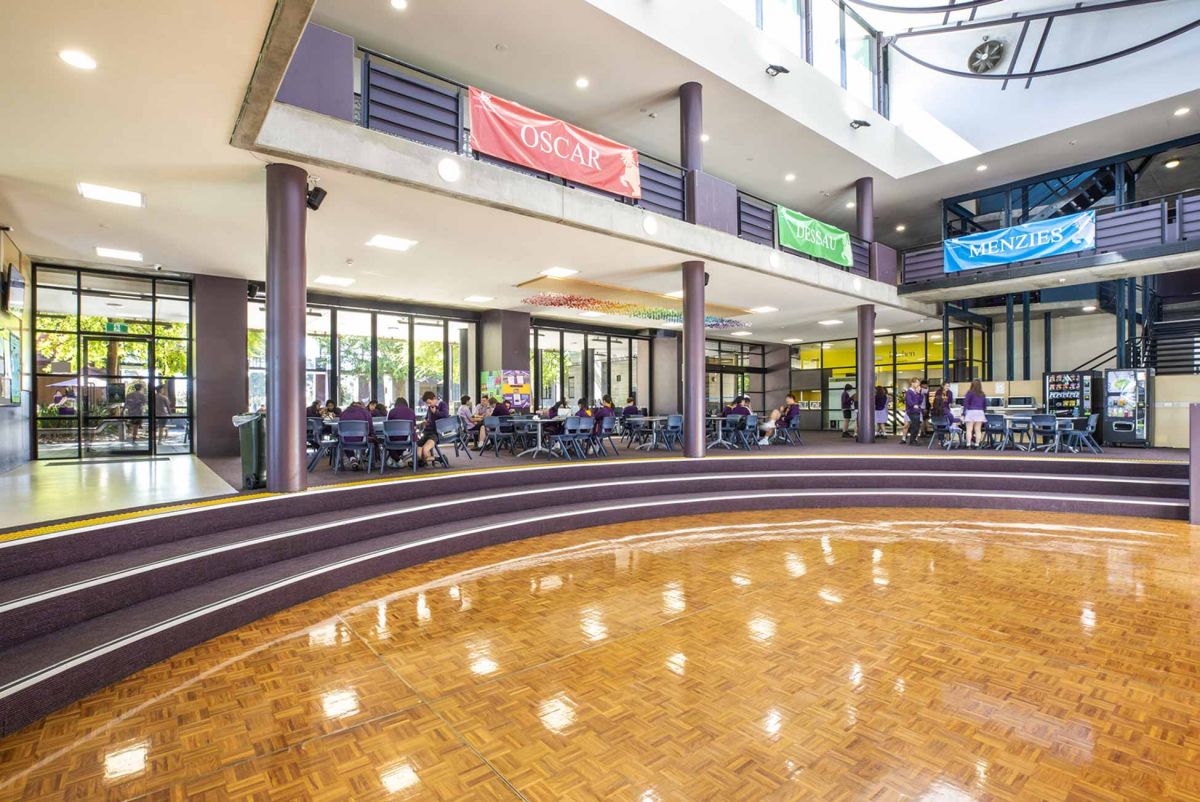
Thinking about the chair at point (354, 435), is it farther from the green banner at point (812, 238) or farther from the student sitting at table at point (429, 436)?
the green banner at point (812, 238)

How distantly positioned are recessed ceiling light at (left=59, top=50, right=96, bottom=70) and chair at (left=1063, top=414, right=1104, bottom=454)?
12.0m

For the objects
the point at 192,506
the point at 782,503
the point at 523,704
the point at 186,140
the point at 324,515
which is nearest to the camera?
the point at 523,704

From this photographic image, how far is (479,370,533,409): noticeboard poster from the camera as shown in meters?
12.5

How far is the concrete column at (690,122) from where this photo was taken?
8.27 m

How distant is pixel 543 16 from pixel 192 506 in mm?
6534

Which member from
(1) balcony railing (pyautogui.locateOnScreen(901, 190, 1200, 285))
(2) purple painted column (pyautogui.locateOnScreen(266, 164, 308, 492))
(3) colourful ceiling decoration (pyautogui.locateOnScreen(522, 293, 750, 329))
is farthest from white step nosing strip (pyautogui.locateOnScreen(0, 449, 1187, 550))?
(1) balcony railing (pyautogui.locateOnScreen(901, 190, 1200, 285))

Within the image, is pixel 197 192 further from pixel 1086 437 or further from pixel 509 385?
pixel 1086 437

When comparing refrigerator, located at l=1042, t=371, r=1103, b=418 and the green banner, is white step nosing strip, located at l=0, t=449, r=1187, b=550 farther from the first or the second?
the green banner

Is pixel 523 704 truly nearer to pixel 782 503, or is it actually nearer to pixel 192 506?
pixel 192 506

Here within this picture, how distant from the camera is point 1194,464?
6.18 meters

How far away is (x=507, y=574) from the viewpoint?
456 centimetres

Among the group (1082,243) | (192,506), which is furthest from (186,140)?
(1082,243)

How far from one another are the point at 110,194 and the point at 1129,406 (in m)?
15.3

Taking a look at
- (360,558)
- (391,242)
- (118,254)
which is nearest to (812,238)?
(391,242)
